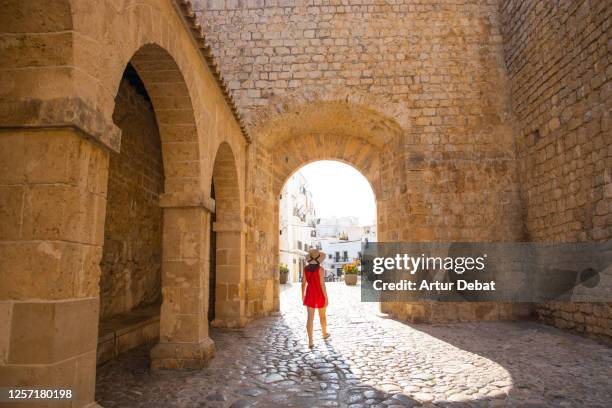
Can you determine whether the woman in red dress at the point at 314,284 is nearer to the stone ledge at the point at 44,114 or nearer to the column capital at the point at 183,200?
the column capital at the point at 183,200

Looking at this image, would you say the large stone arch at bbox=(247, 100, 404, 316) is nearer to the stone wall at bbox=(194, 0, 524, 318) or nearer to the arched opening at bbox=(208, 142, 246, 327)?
the stone wall at bbox=(194, 0, 524, 318)

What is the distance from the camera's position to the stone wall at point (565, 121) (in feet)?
17.3

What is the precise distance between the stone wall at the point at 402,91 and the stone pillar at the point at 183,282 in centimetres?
338

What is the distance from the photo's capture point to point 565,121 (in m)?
6.09

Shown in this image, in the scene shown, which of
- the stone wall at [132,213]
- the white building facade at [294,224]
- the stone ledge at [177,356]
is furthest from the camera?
the white building facade at [294,224]

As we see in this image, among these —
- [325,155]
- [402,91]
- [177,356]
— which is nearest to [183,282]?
[177,356]

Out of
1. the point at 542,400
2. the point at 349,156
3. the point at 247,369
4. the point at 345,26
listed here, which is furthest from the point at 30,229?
the point at 349,156

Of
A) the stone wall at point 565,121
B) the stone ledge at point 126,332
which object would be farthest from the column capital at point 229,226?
the stone wall at point 565,121

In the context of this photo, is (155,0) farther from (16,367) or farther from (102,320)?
(102,320)

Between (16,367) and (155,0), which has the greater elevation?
(155,0)

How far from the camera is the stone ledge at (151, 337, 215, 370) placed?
4086 millimetres

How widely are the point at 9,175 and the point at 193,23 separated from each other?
2558 millimetres

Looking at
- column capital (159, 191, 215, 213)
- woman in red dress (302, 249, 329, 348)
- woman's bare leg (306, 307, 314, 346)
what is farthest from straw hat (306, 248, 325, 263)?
column capital (159, 191, 215, 213)

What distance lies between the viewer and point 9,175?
6.82 feet
